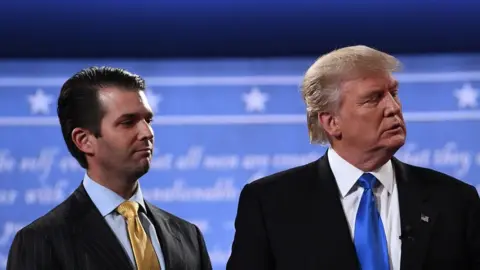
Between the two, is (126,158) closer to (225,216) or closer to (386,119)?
(386,119)

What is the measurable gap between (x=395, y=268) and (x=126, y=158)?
31.2 inches

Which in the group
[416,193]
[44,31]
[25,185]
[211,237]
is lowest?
[416,193]

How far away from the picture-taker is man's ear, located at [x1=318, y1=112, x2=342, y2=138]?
2453mm

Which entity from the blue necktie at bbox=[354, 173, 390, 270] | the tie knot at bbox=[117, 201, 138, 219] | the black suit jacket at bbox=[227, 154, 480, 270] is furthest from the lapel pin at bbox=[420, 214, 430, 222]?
the tie knot at bbox=[117, 201, 138, 219]

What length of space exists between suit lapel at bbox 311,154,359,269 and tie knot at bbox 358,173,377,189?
0.07 m

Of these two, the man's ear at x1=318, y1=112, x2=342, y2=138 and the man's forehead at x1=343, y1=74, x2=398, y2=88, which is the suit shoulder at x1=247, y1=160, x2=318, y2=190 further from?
the man's forehead at x1=343, y1=74, x2=398, y2=88

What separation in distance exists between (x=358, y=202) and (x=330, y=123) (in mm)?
244

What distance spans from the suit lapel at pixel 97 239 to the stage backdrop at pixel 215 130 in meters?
1.45

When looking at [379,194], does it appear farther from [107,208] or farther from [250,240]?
[107,208]

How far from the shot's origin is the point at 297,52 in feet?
13.2

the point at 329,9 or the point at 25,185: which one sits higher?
the point at 329,9

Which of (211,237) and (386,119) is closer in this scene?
(386,119)

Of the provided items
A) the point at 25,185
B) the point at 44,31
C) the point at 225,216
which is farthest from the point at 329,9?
the point at 25,185

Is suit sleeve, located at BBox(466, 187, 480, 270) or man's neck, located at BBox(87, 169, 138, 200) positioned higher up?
man's neck, located at BBox(87, 169, 138, 200)
